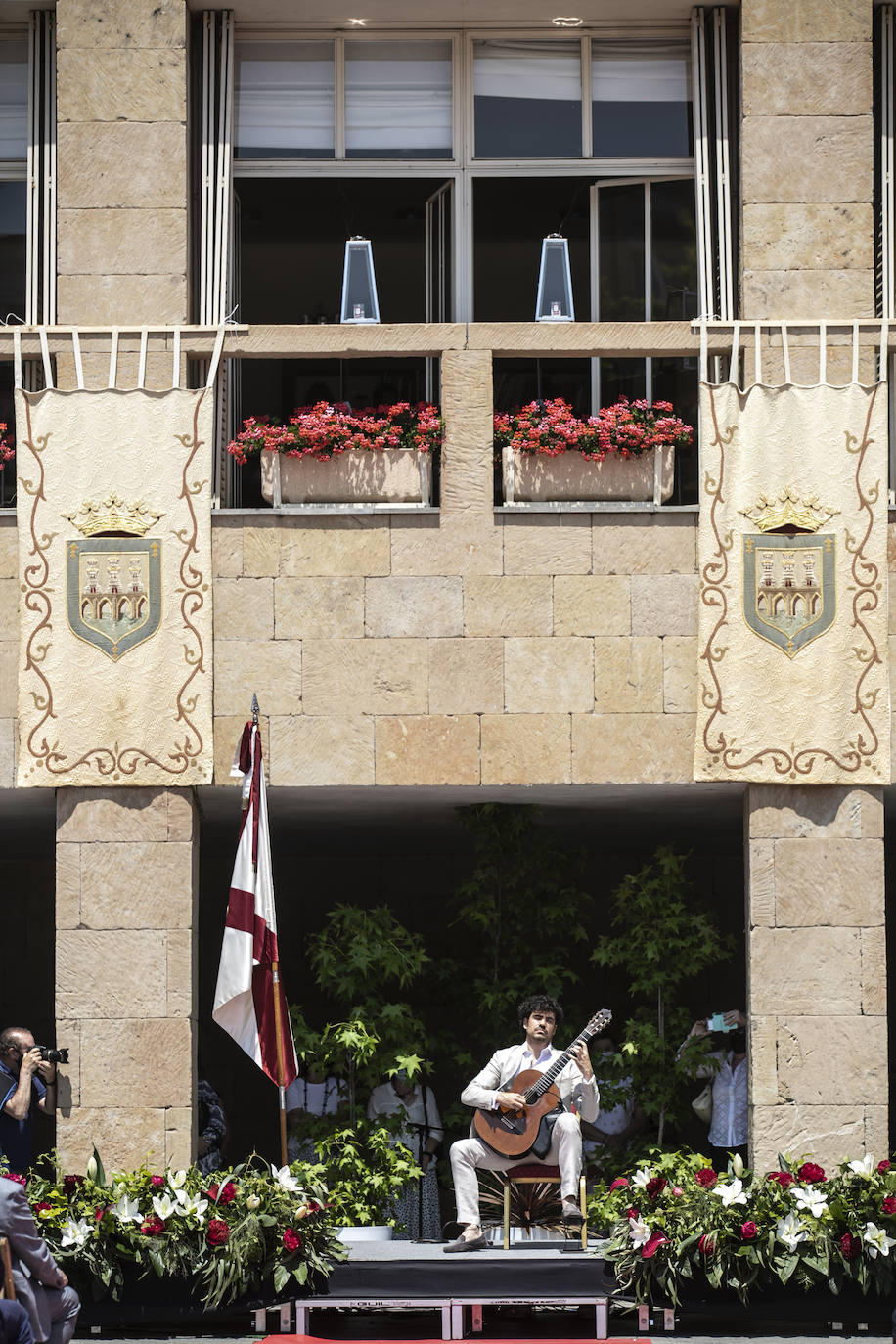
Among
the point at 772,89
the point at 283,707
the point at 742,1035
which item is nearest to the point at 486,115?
the point at 772,89

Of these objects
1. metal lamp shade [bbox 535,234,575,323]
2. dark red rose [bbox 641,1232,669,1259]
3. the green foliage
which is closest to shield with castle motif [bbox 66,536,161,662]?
metal lamp shade [bbox 535,234,575,323]

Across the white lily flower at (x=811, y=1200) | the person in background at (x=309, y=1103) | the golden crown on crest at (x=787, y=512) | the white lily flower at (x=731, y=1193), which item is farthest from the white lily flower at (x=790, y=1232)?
the golden crown on crest at (x=787, y=512)

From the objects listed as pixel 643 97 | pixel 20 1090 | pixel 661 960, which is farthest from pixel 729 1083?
pixel 643 97

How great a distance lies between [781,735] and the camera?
12.3 m

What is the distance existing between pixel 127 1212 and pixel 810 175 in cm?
723

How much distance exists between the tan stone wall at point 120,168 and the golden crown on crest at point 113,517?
0.83 m

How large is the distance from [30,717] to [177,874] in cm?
127

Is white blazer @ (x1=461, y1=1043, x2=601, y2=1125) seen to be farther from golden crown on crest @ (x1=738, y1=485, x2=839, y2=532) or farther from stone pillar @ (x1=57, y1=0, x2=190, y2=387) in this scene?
stone pillar @ (x1=57, y1=0, x2=190, y2=387)

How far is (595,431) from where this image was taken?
12.6m

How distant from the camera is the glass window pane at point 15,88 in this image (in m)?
13.4

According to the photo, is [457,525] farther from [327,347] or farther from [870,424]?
[870,424]

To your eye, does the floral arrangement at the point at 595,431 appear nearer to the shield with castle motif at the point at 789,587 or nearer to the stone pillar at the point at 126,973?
the shield with castle motif at the point at 789,587

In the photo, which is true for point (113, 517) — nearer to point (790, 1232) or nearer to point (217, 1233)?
point (217, 1233)

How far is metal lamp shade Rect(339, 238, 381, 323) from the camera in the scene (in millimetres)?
12961
